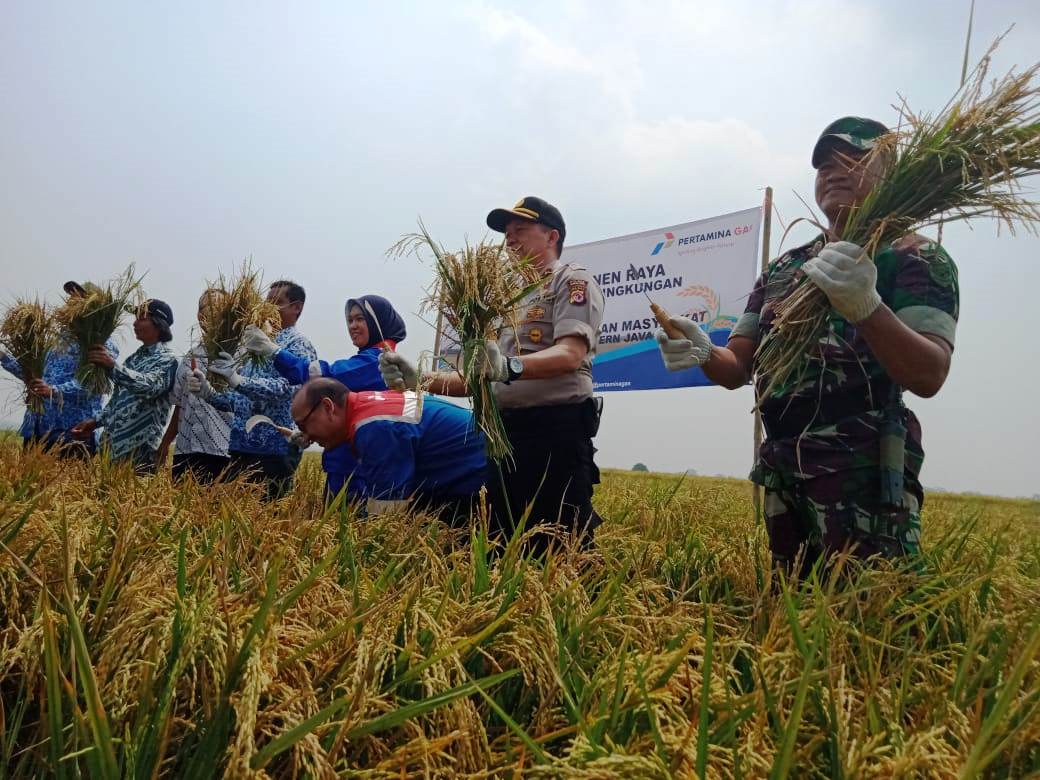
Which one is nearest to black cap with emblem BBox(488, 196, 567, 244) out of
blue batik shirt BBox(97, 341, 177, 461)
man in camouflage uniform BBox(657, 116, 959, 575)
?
man in camouflage uniform BBox(657, 116, 959, 575)

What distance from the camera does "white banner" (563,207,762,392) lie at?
6.45m

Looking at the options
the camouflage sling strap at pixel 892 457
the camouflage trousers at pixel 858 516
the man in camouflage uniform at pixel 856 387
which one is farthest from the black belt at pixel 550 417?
the camouflage sling strap at pixel 892 457

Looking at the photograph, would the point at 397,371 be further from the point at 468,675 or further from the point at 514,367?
the point at 468,675

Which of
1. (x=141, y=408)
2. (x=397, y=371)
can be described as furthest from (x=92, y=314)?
(x=397, y=371)

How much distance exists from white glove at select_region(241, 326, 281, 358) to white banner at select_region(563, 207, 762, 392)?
3122mm

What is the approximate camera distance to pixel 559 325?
2.81m

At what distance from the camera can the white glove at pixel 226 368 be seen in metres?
4.61

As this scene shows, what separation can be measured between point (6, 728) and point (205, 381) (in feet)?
11.9

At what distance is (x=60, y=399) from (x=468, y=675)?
5.22 meters

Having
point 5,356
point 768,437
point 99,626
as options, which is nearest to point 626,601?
point 768,437

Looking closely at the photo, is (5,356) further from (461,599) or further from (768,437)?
(768,437)

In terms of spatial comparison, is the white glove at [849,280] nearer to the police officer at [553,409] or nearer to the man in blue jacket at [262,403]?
the police officer at [553,409]

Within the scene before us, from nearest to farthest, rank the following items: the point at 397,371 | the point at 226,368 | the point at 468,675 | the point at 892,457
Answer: the point at 468,675
the point at 892,457
the point at 397,371
the point at 226,368

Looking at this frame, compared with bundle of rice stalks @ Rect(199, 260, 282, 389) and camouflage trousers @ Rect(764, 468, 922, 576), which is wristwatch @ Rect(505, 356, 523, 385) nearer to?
camouflage trousers @ Rect(764, 468, 922, 576)
